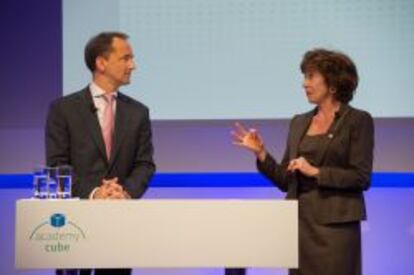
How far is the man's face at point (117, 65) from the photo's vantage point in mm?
3535

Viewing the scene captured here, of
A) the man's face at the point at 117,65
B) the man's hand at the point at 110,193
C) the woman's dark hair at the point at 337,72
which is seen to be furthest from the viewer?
the man's face at the point at 117,65

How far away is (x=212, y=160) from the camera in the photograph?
4957 millimetres

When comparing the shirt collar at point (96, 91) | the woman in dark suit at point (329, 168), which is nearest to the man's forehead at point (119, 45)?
the shirt collar at point (96, 91)

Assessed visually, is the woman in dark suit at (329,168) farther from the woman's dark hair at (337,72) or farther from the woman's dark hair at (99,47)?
the woman's dark hair at (99,47)

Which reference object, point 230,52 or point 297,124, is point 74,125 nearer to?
point 297,124

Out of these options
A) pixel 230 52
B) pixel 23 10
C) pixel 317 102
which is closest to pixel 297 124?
pixel 317 102

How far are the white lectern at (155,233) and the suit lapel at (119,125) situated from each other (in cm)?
70

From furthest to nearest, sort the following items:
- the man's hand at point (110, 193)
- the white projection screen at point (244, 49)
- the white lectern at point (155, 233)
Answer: the white projection screen at point (244, 49) → the man's hand at point (110, 193) → the white lectern at point (155, 233)

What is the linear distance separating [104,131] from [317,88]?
1036 mm

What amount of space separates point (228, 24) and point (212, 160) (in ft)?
3.05

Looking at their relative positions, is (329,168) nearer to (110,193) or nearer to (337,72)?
(337,72)

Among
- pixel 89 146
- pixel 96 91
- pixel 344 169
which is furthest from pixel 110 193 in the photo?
pixel 344 169

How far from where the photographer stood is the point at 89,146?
11.3 feet

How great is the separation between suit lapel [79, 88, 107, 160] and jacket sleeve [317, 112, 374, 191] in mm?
1052
